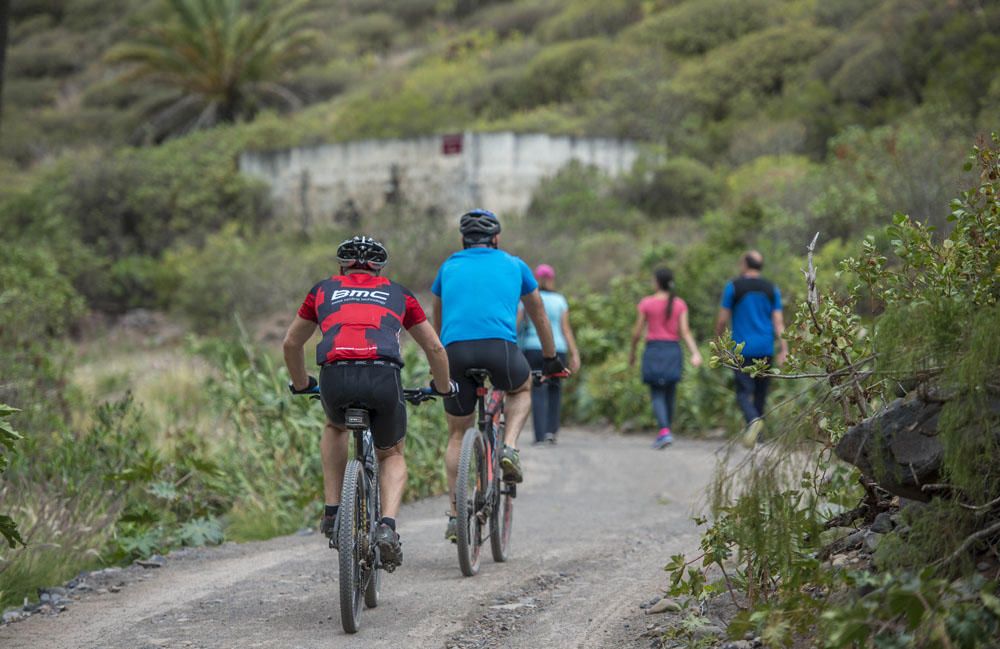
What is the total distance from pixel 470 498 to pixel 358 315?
4.59 feet

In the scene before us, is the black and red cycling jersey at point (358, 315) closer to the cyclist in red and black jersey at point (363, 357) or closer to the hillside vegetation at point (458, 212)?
the cyclist in red and black jersey at point (363, 357)

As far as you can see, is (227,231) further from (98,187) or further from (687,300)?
(687,300)

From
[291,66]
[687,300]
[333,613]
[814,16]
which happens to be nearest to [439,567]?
[333,613]

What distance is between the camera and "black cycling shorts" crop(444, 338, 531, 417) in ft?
24.3

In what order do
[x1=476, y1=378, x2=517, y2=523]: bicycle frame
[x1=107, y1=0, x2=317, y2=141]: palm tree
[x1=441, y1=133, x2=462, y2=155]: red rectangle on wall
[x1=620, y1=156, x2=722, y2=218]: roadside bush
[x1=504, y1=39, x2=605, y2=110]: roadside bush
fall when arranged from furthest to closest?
[x1=504, y1=39, x2=605, y2=110]: roadside bush → [x1=107, y1=0, x2=317, y2=141]: palm tree → [x1=620, y1=156, x2=722, y2=218]: roadside bush → [x1=441, y1=133, x2=462, y2=155]: red rectangle on wall → [x1=476, y1=378, x2=517, y2=523]: bicycle frame

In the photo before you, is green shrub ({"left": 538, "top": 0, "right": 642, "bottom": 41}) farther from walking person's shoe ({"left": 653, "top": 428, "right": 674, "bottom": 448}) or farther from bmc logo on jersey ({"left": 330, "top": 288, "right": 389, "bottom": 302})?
bmc logo on jersey ({"left": 330, "top": 288, "right": 389, "bottom": 302})

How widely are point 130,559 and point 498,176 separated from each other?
23.7 m

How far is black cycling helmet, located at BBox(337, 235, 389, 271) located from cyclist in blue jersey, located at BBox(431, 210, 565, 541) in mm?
905

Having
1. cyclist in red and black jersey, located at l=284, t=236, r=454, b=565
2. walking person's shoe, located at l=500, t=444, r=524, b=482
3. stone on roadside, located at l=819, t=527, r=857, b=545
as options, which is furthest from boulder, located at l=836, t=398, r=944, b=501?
walking person's shoe, located at l=500, t=444, r=524, b=482

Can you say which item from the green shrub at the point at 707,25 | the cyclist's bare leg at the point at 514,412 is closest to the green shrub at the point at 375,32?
the green shrub at the point at 707,25

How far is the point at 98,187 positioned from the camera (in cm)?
3662

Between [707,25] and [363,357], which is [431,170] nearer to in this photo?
[707,25]

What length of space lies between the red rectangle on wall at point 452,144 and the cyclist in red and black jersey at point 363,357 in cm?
2540

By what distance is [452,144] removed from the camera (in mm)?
31734
